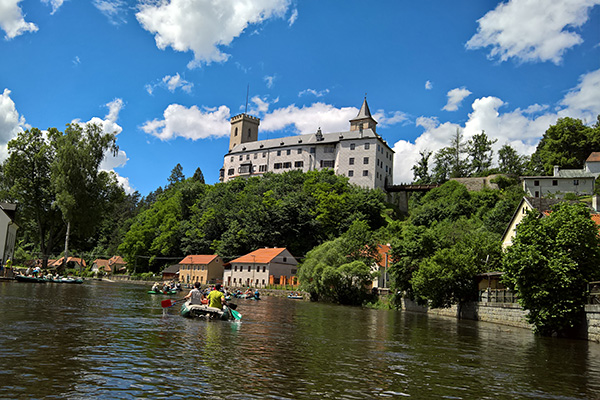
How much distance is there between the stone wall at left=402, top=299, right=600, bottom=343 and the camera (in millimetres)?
24281

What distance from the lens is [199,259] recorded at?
324 ft

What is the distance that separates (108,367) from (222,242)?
289ft

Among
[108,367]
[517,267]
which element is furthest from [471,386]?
[517,267]

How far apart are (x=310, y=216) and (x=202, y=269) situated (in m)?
24.9

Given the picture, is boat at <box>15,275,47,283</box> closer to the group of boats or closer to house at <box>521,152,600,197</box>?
the group of boats

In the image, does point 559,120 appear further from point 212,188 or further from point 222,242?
point 212,188

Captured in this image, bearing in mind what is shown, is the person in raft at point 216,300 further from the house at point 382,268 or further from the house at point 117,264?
the house at point 117,264

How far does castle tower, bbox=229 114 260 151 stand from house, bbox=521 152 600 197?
86138 millimetres

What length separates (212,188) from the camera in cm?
12056

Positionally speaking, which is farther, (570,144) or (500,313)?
(570,144)

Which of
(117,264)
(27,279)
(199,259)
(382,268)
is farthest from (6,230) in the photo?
(117,264)

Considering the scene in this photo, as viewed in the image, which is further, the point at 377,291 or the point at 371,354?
the point at 377,291

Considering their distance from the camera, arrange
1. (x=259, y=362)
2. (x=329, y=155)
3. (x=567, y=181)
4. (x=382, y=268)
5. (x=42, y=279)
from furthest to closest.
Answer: (x=329, y=155) → (x=567, y=181) → (x=382, y=268) → (x=42, y=279) → (x=259, y=362)

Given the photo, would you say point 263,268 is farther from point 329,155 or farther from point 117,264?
point 117,264
